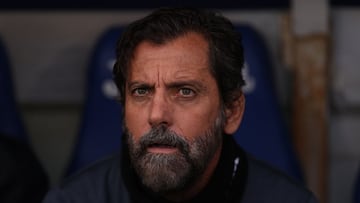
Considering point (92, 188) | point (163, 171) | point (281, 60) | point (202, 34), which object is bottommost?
point (281, 60)

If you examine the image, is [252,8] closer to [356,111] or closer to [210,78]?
[356,111]

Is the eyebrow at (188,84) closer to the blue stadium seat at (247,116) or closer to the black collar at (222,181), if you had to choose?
the black collar at (222,181)

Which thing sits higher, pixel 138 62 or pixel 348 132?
pixel 138 62

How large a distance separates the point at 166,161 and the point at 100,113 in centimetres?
65

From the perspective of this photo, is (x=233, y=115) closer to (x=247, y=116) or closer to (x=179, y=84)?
(x=179, y=84)

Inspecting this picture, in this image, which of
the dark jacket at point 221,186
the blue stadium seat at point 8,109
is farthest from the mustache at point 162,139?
the blue stadium seat at point 8,109

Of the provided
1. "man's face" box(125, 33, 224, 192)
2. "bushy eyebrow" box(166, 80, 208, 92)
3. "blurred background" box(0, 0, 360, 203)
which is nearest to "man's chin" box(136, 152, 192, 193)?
"man's face" box(125, 33, 224, 192)

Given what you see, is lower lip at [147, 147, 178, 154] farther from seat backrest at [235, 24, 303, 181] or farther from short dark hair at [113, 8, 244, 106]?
seat backrest at [235, 24, 303, 181]

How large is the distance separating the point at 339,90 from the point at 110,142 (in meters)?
0.60

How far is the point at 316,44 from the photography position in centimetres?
215

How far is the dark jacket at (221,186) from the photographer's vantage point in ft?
4.87

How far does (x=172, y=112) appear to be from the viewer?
1385 mm


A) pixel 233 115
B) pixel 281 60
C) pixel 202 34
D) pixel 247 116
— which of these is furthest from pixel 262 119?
pixel 202 34

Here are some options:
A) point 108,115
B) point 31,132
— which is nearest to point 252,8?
point 108,115
